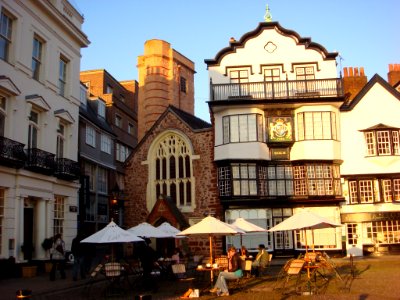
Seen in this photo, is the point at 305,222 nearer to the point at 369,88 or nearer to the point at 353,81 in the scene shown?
the point at 369,88

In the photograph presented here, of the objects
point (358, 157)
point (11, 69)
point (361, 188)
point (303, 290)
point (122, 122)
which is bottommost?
point (303, 290)

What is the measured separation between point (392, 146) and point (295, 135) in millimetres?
6132

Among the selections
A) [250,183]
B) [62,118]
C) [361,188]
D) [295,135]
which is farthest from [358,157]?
[62,118]

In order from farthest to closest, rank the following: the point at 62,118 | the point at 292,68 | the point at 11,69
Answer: the point at 292,68
the point at 62,118
the point at 11,69

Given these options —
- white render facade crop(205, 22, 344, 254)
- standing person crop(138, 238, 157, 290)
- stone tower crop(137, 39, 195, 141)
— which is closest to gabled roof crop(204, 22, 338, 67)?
white render facade crop(205, 22, 344, 254)

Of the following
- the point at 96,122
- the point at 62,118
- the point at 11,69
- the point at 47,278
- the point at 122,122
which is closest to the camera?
the point at 47,278

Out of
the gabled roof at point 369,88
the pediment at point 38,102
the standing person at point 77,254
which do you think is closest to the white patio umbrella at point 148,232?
the standing person at point 77,254

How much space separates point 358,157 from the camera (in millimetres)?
31578

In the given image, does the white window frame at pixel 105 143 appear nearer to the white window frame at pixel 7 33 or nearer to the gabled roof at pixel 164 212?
the gabled roof at pixel 164 212

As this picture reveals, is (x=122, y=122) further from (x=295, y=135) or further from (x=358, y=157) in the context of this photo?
(x=358, y=157)

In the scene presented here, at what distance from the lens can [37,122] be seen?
24906 mm

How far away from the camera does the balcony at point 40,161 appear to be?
2288cm

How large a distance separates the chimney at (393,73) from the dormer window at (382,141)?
6.98m

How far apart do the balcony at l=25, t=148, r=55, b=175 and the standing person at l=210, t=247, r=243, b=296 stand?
450 inches
